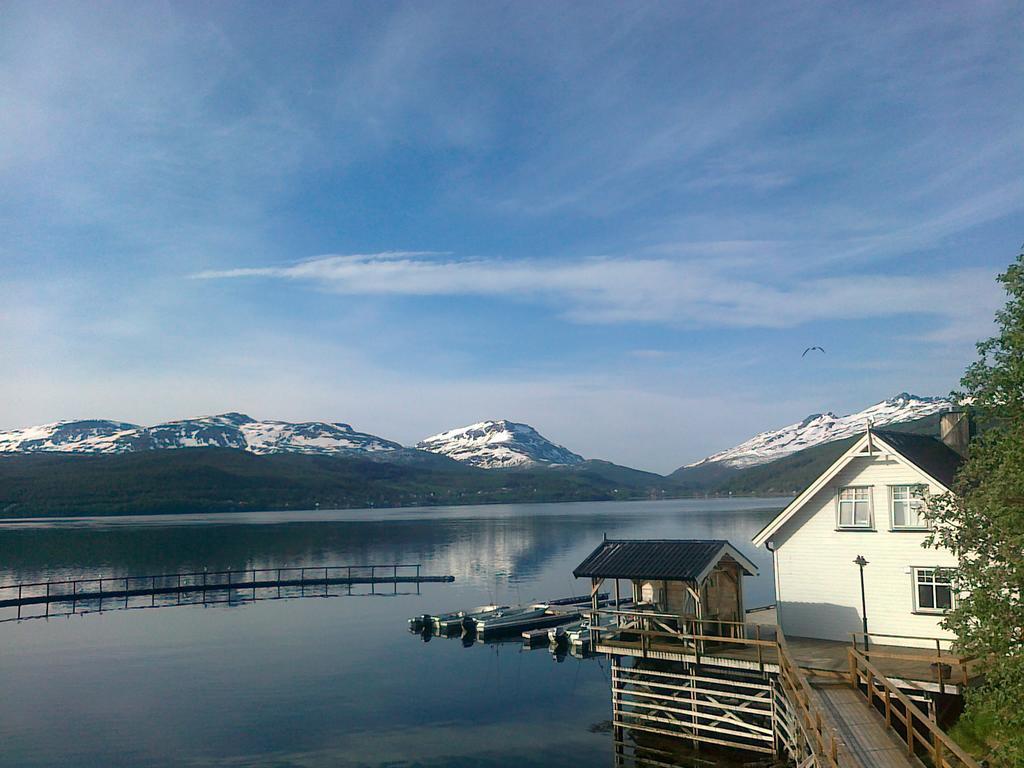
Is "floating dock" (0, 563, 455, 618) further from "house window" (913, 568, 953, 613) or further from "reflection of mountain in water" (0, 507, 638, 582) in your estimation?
"house window" (913, 568, 953, 613)

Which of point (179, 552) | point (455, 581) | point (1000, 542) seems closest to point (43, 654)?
point (455, 581)

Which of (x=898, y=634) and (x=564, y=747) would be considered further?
(x=564, y=747)

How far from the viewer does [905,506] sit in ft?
116

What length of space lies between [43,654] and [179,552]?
88547 mm

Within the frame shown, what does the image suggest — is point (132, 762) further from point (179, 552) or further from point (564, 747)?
point (179, 552)

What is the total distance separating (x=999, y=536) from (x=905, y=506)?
1599 cm

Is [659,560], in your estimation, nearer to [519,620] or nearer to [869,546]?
[869,546]

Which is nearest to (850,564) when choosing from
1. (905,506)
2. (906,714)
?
(905,506)

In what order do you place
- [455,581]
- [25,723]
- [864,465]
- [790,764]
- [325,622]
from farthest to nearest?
[455,581], [325,622], [25,723], [864,465], [790,764]

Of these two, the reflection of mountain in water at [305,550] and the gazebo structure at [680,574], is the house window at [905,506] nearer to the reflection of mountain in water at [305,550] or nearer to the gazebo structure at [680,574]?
the gazebo structure at [680,574]

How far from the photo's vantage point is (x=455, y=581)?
107 metres

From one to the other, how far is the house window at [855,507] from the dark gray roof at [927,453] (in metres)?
2.38

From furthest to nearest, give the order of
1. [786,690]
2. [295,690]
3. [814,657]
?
[295,690], [814,657], [786,690]

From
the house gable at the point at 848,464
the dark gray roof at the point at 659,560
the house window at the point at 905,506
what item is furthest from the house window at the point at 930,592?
the dark gray roof at the point at 659,560
